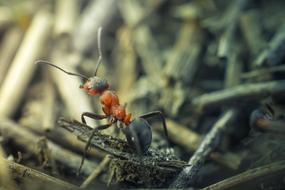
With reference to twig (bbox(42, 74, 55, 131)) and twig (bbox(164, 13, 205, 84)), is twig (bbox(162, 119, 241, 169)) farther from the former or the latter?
twig (bbox(42, 74, 55, 131))

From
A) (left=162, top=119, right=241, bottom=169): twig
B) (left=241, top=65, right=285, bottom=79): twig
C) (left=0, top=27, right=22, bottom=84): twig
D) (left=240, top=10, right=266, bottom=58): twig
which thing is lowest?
(left=162, top=119, right=241, bottom=169): twig

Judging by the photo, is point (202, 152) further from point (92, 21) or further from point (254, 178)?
point (92, 21)

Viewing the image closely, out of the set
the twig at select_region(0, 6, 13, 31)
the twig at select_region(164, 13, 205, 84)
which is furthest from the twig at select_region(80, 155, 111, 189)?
the twig at select_region(0, 6, 13, 31)

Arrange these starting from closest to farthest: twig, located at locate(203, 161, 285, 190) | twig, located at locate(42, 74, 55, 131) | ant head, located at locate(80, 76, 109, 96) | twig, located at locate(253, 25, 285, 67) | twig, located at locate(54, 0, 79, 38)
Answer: twig, located at locate(203, 161, 285, 190) → ant head, located at locate(80, 76, 109, 96) → twig, located at locate(42, 74, 55, 131) → twig, located at locate(253, 25, 285, 67) → twig, located at locate(54, 0, 79, 38)

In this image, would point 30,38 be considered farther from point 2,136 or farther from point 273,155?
point 273,155

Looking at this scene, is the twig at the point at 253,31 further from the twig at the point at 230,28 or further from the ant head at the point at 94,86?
the ant head at the point at 94,86

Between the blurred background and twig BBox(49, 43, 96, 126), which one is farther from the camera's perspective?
twig BBox(49, 43, 96, 126)

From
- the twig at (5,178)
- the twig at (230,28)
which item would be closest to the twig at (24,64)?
the twig at (5,178)
